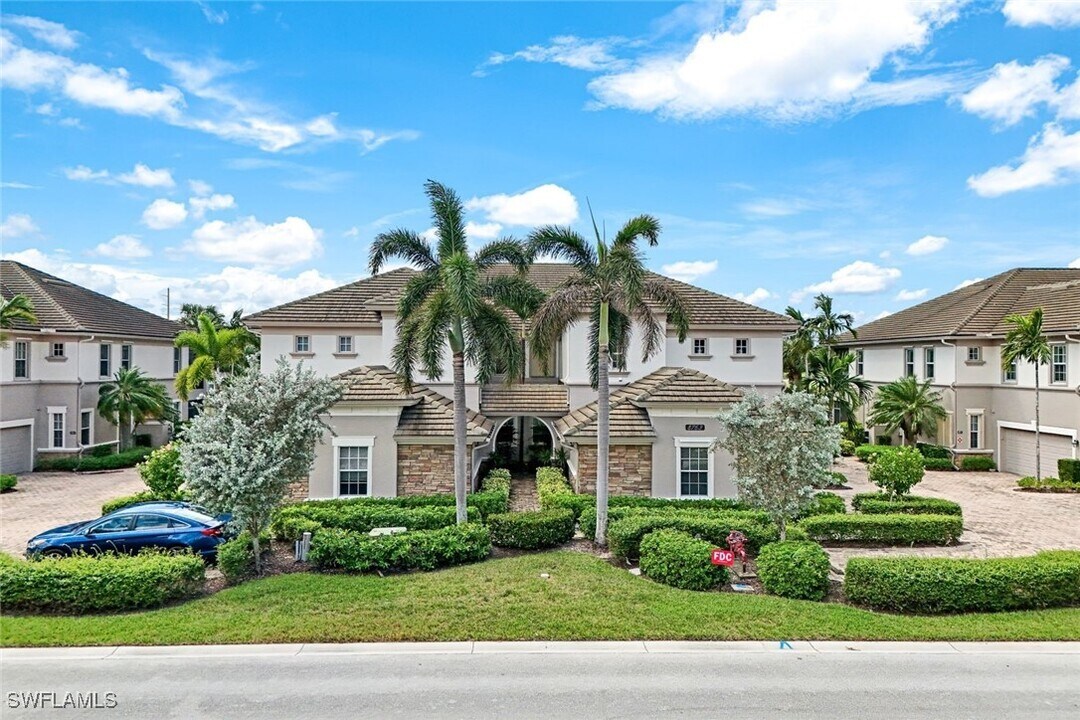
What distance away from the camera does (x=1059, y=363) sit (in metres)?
26.4

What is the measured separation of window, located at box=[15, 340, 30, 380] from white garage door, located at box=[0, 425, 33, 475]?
2.30 metres

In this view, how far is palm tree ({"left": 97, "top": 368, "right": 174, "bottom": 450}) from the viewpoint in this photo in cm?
2956

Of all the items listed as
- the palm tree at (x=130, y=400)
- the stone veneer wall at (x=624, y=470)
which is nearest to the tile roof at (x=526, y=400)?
the stone veneer wall at (x=624, y=470)

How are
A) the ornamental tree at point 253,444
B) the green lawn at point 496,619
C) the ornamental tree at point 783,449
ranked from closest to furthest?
the green lawn at point 496,619, the ornamental tree at point 253,444, the ornamental tree at point 783,449

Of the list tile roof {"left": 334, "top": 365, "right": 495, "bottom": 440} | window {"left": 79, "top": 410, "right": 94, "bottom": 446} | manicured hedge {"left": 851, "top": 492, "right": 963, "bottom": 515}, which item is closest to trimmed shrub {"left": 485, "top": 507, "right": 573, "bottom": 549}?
tile roof {"left": 334, "top": 365, "right": 495, "bottom": 440}

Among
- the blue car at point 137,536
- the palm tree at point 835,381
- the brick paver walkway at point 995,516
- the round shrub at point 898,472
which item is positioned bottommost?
the brick paver walkway at point 995,516

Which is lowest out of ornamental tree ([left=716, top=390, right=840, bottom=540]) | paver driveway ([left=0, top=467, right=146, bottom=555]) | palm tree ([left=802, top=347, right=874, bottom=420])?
paver driveway ([left=0, top=467, right=146, bottom=555])

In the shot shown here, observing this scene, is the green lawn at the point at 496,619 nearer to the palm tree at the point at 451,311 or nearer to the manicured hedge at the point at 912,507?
the palm tree at the point at 451,311

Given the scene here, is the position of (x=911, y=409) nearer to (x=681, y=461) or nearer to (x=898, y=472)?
(x=898, y=472)

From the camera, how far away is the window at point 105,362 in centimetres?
3079

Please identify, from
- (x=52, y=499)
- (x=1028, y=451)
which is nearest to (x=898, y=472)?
(x=1028, y=451)

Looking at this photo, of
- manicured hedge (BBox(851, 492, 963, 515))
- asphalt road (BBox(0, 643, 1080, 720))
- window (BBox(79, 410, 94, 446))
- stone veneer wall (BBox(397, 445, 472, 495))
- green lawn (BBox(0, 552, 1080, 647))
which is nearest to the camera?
asphalt road (BBox(0, 643, 1080, 720))

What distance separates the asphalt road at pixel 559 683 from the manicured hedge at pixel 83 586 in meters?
1.55

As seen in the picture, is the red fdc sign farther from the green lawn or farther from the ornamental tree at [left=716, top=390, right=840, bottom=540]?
the ornamental tree at [left=716, top=390, right=840, bottom=540]
